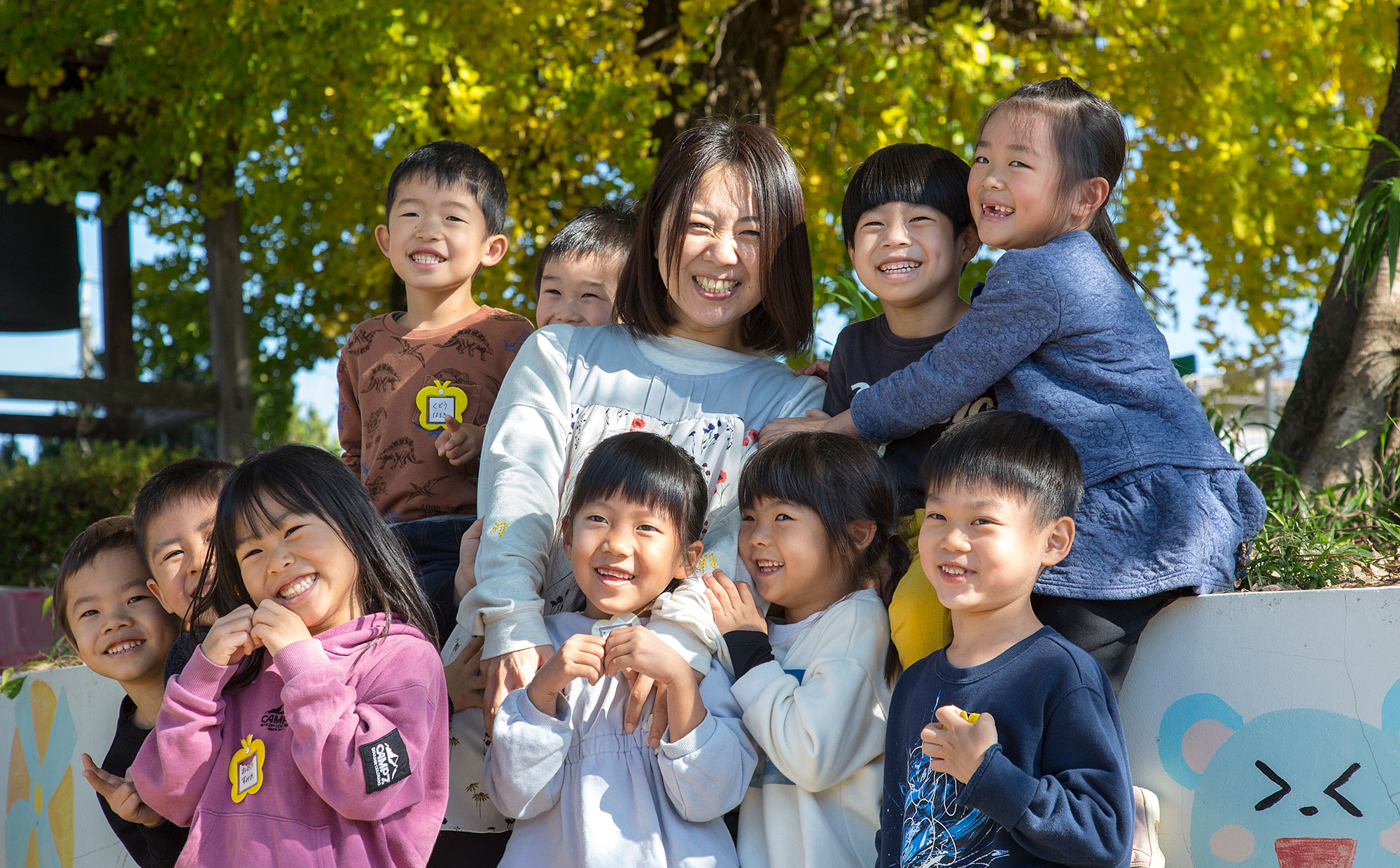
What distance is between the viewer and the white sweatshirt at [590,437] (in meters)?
2.17

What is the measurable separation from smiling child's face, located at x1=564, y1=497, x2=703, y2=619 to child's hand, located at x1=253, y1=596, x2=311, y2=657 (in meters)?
0.48

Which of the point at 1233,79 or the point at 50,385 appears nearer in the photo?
the point at 1233,79

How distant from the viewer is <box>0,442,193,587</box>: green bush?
709 centimetres

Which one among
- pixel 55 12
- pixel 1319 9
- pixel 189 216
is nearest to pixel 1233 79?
pixel 1319 9

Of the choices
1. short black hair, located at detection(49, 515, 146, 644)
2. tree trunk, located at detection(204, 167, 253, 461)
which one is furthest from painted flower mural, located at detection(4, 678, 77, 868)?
tree trunk, located at detection(204, 167, 253, 461)

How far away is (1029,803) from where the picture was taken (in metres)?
1.72

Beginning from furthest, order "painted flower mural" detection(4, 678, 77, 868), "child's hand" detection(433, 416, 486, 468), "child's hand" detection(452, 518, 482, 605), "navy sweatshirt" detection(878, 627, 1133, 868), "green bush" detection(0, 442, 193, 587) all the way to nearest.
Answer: "green bush" detection(0, 442, 193, 587) → "painted flower mural" detection(4, 678, 77, 868) → "child's hand" detection(433, 416, 486, 468) → "child's hand" detection(452, 518, 482, 605) → "navy sweatshirt" detection(878, 627, 1133, 868)

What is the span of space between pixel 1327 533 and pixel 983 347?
1031mm

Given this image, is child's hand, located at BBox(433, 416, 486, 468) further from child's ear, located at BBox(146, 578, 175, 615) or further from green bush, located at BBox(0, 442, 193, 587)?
green bush, located at BBox(0, 442, 193, 587)

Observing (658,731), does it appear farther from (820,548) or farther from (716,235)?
(716,235)

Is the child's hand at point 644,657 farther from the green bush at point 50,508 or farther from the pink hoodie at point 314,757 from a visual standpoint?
the green bush at point 50,508

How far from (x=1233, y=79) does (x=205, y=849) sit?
18.0 ft

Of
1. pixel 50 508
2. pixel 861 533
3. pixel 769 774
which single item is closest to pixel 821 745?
pixel 769 774

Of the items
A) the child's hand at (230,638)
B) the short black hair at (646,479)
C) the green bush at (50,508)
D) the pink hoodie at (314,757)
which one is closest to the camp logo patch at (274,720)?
the pink hoodie at (314,757)
